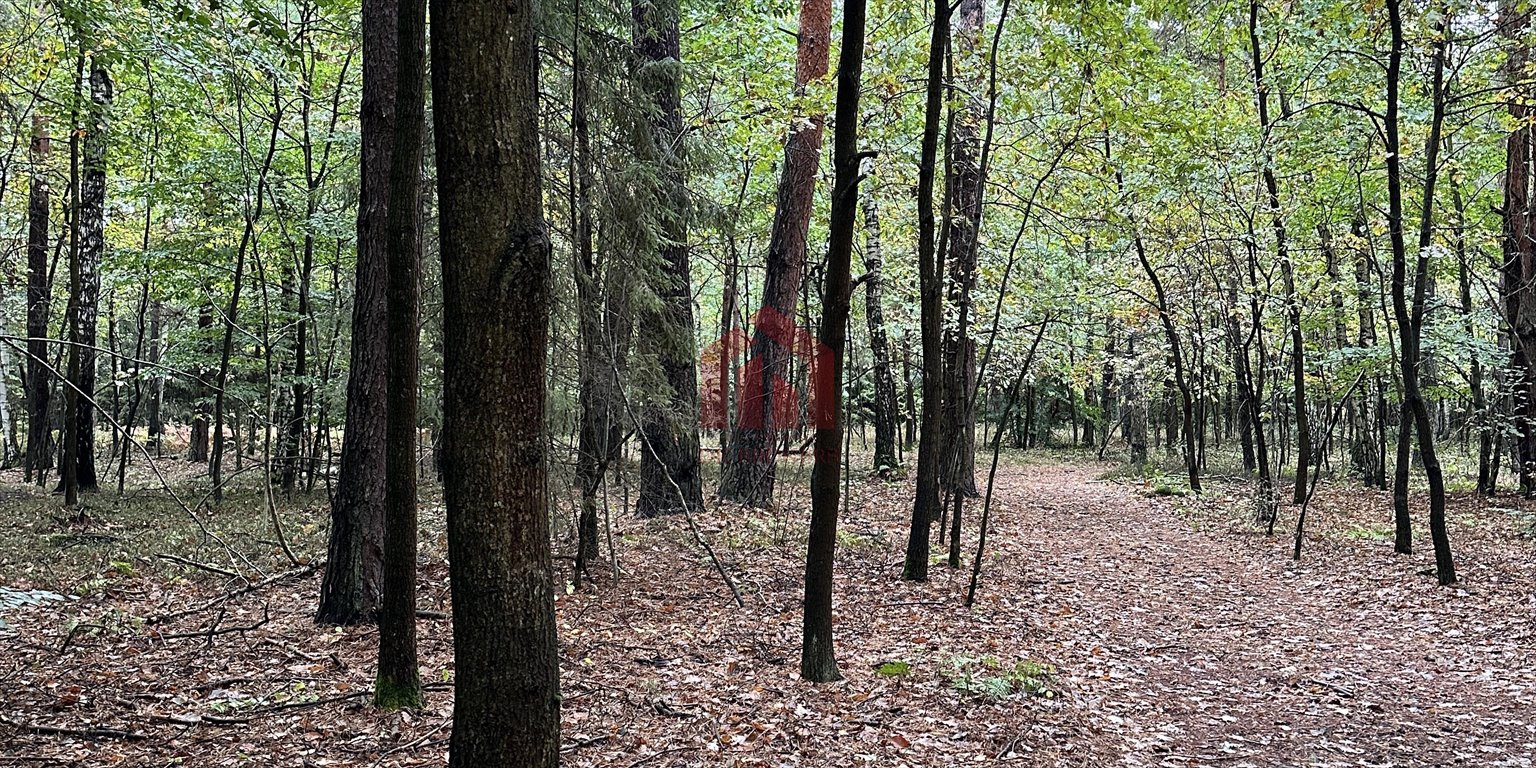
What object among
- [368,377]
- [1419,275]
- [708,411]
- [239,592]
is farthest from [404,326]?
[708,411]

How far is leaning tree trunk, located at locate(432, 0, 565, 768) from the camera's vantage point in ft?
9.56

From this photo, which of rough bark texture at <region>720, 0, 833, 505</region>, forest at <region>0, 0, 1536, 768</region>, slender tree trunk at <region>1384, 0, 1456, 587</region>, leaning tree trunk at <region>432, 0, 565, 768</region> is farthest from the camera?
rough bark texture at <region>720, 0, 833, 505</region>

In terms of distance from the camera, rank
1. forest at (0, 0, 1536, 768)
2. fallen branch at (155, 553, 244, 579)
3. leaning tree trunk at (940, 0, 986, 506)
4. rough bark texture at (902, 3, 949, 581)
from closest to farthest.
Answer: forest at (0, 0, 1536, 768), fallen branch at (155, 553, 244, 579), rough bark texture at (902, 3, 949, 581), leaning tree trunk at (940, 0, 986, 506)

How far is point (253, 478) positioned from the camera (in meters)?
17.2

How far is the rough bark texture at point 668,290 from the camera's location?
8.17 m

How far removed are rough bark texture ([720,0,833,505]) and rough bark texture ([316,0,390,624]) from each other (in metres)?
6.12

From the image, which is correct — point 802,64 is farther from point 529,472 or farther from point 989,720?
point 529,472

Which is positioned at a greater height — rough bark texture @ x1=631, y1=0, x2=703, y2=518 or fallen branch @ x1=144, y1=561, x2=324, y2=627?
rough bark texture @ x1=631, y1=0, x2=703, y2=518

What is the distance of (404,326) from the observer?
430cm

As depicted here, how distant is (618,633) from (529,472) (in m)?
3.94

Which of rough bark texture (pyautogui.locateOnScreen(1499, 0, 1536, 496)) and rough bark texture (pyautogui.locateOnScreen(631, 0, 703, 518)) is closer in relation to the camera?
rough bark texture (pyautogui.locateOnScreen(631, 0, 703, 518))

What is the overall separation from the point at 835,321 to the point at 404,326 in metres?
2.47

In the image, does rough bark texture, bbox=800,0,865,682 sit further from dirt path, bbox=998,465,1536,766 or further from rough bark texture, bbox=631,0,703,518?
dirt path, bbox=998,465,1536,766

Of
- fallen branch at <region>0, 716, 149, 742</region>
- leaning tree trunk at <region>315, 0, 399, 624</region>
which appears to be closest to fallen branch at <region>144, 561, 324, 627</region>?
leaning tree trunk at <region>315, 0, 399, 624</region>
